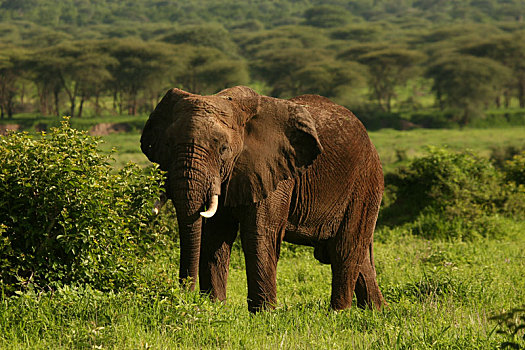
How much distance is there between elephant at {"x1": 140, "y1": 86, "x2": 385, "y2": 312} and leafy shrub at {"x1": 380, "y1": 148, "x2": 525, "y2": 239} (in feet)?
20.2

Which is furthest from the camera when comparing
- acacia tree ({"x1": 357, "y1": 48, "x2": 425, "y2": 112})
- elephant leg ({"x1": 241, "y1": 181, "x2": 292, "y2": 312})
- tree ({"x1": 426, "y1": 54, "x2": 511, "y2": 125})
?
acacia tree ({"x1": 357, "y1": 48, "x2": 425, "y2": 112})

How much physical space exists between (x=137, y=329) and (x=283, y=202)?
156cm

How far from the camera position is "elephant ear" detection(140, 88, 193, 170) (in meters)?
4.87

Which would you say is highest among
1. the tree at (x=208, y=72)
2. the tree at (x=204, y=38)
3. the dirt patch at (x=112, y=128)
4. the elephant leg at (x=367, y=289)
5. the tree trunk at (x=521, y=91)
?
the elephant leg at (x=367, y=289)

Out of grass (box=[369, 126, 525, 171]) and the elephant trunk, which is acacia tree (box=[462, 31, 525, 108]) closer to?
grass (box=[369, 126, 525, 171])

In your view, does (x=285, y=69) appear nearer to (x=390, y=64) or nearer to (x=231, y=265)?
(x=390, y=64)

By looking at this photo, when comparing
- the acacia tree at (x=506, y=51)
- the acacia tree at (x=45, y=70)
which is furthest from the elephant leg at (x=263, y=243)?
the acacia tree at (x=506, y=51)

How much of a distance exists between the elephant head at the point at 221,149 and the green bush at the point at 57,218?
1.19ft

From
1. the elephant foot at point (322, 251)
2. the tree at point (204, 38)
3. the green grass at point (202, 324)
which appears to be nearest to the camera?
the green grass at point (202, 324)

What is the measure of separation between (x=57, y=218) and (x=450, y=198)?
9.50 metres

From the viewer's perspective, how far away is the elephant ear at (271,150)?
493 centimetres

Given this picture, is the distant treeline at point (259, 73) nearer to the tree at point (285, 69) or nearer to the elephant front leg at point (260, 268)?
the tree at point (285, 69)

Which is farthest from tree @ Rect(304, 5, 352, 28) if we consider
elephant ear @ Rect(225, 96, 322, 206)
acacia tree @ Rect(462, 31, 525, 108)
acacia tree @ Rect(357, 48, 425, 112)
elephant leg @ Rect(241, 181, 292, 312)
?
elephant leg @ Rect(241, 181, 292, 312)

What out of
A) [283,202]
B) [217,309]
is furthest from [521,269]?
[217,309]
